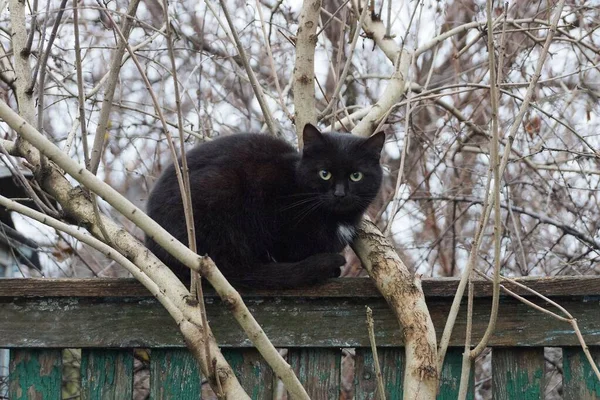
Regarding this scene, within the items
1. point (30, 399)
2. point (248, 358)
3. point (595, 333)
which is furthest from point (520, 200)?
point (30, 399)

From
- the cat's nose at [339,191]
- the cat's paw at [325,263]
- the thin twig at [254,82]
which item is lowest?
the cat's paw at [325,263]

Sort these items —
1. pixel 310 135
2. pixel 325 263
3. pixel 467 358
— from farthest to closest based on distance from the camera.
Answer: pixel 310 135 < pixel 325 263 < pixel 467 358

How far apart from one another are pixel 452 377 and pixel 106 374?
3.55 ft

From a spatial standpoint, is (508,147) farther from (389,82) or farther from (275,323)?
(389,82)

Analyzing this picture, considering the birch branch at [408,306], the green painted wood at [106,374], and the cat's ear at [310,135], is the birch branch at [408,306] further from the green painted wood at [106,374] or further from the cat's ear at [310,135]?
the green painted wood at [106,374]

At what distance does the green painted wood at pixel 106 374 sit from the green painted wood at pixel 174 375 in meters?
0.08

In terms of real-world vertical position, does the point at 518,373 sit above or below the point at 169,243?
below

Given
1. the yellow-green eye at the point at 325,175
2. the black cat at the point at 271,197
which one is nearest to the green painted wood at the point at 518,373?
the black cat at the point at 271,197

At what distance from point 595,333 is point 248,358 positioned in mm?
1075

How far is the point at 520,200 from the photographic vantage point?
17.9ft

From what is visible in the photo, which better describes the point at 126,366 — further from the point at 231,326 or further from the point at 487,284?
the point at 487,284

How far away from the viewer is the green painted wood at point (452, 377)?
2289 mm

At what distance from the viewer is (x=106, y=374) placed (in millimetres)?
2307

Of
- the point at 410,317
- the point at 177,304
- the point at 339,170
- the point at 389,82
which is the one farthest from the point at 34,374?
the point at 389,82
